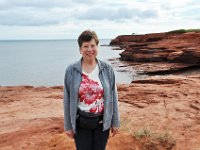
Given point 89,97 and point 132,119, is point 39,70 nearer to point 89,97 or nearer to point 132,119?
point 132,119

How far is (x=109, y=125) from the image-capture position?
3932 millimetres

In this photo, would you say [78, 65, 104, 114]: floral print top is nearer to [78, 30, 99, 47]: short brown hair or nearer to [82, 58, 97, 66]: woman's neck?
[82, 58, 97, 66]: woman's neck

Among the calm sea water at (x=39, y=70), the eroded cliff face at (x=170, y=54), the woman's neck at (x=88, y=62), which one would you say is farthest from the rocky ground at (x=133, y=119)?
the eroded cliff face at (x=170, y=54)

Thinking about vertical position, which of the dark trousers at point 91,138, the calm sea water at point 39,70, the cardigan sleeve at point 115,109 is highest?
the cardigan sleeve at point 115,109

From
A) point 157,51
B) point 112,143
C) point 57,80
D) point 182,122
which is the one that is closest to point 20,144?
point 112,143

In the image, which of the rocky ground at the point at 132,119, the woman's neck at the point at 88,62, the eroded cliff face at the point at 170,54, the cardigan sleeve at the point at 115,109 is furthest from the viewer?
the eroded cliff face at the point at 170,54

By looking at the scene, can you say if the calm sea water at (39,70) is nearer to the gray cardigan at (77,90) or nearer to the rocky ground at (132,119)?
the rocky ground at (132,119)

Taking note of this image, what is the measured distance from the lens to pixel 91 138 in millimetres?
3920

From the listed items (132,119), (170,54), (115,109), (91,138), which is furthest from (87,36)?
(170,54)

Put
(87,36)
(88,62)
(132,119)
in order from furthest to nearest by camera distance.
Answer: (132,119), (88,62), (87,36)

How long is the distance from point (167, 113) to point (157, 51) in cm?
2638

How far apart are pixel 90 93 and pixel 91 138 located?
508 millimetres

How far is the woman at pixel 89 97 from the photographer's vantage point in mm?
3758

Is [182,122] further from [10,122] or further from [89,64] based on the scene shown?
[89,64]
